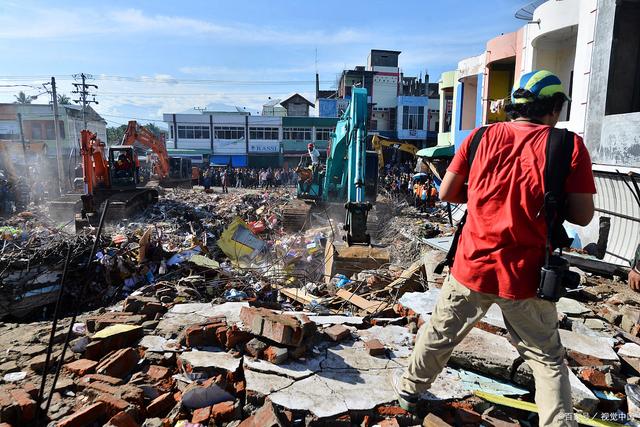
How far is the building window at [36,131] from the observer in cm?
4028

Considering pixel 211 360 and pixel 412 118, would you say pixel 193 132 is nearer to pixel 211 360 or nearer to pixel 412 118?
pixel 412 118

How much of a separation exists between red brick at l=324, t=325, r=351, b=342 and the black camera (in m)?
1.81

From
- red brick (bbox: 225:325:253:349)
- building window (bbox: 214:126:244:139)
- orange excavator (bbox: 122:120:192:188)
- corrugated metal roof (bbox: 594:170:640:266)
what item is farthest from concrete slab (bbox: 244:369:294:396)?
building window (bbox: 214:126:244:139)

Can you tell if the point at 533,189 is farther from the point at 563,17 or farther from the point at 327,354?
the point at 563,17

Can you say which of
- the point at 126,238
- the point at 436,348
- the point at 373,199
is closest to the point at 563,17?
the point at 373,199

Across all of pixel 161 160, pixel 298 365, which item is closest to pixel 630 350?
pixel 298 365

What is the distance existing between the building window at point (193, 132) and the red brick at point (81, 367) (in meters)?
40.0

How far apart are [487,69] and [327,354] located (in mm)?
14113

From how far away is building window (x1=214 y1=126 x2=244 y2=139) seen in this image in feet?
135

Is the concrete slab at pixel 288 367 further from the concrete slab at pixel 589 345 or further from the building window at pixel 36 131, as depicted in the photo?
the building window at pixel 36 131

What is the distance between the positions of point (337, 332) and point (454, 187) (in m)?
1.69

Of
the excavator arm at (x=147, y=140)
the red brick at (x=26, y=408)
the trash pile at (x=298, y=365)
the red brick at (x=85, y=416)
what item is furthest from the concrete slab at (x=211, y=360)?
the excavator arm at (x=147, y=140)

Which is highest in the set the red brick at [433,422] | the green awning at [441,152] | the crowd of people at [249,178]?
the green awning at [441,152]

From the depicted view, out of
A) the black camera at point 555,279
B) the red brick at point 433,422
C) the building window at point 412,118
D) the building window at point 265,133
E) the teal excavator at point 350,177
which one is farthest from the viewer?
the building window at point 265,133
